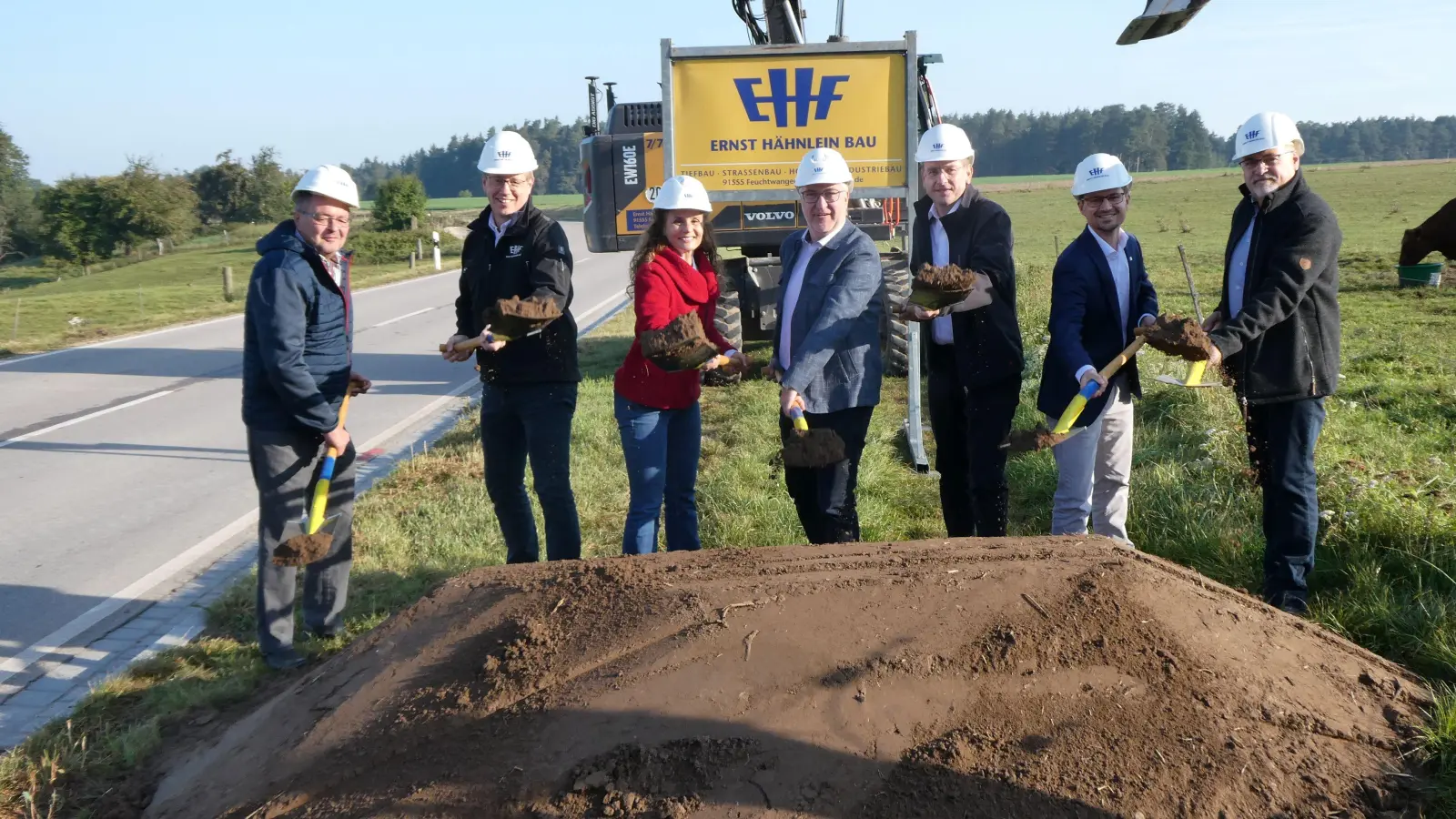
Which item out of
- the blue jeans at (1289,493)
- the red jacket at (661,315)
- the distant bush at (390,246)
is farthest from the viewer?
the distant bush at (390,246)

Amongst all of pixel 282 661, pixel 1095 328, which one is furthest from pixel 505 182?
pixel 1095 328

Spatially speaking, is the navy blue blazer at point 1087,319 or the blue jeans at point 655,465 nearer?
the navy blue blazer at point 1087,319

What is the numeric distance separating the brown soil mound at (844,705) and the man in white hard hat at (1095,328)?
3.19 ft

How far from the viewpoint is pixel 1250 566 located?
16.0 feet

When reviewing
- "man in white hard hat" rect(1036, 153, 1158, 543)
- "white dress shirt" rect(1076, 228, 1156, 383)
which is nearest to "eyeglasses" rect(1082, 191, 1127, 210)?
"man in white hard hat" rect(1036, 153, 1158, 543)

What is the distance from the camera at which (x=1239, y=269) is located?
4.36 metres

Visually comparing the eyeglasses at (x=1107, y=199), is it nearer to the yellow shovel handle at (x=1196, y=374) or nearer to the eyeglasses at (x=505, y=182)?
the yellow shovel handle at (x=1196, y=374)

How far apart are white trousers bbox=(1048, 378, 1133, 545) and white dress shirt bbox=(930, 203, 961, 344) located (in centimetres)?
59

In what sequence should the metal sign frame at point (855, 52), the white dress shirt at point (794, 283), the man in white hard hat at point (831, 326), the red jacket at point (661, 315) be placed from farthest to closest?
the metal sign frame at point (855, 52) < the red jacket at point (661, 315) < the white dress shirt at point (794, 283) < the man in white hard hat at point (831, 326)

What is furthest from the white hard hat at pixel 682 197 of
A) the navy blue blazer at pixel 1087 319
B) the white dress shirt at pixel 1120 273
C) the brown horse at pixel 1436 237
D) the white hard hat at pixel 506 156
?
the brown horse at pixel 1436 237

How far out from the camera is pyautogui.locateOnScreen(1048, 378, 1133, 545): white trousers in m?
4.48

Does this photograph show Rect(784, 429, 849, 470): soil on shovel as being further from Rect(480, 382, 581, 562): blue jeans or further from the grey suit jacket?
Rect(480, 382, 581, 562): blue jeans

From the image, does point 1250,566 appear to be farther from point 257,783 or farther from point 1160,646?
point 257,783

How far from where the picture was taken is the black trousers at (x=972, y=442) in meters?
4.66
